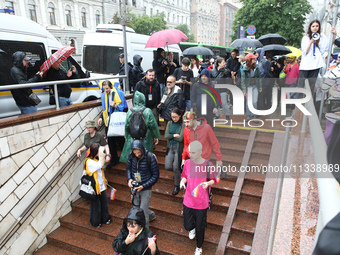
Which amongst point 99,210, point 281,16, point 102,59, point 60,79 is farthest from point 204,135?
point 281,16

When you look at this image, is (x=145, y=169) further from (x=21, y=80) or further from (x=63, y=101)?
(x=21, y=80)

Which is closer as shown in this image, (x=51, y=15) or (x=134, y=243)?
(x=134, y=243)

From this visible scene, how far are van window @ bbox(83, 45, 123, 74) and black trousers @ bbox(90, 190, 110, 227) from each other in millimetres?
6157

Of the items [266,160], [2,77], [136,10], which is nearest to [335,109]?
[266,160]

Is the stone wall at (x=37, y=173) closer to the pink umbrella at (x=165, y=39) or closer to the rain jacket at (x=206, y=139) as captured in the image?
the pink umbrella at (x=165, y=39)

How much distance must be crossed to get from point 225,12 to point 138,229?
92.9m

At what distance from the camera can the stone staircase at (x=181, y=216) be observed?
4613 millimetres

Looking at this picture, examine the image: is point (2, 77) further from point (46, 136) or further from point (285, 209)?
point (285, 209)

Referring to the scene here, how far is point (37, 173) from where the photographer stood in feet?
17.0

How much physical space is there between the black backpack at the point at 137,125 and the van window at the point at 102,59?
5.88 meters

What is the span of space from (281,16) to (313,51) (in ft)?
89.9

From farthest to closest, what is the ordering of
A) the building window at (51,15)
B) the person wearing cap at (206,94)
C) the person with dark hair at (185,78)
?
the building window at (51,15)
the person with dark hair at (185,78)
the person wearing cap at (206,94)

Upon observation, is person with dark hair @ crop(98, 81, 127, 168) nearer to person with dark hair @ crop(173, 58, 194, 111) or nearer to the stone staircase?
person with dark hair @ crop(173, 58, 194, 111)

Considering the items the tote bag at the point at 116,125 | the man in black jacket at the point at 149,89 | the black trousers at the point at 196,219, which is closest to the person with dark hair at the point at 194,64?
the man in black jacket at the point at 149,89
